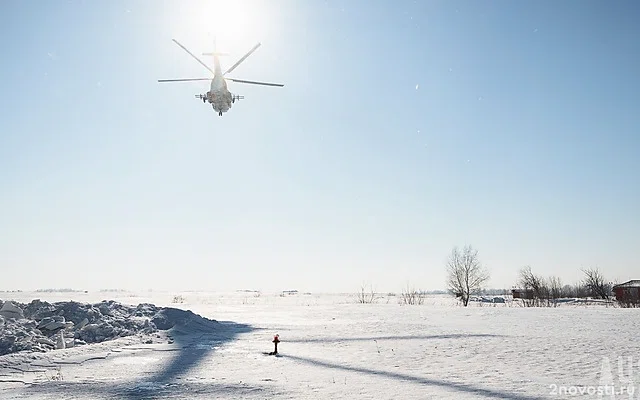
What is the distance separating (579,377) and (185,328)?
1273 cm

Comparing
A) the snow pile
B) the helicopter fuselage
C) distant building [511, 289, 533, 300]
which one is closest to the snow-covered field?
the snow pile

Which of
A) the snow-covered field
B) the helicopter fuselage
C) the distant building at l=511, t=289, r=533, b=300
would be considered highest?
the helicopter fuselage

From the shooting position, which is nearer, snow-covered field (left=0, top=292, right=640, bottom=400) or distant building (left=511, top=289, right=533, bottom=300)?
snow-covered field (left=0, top=292, right=640, bottom=400)

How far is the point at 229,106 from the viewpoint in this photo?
26953mm

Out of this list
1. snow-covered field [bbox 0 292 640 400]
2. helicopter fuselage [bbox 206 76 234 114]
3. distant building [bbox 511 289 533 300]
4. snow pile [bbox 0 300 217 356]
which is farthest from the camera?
distant building [bbox 511 289 533 300]

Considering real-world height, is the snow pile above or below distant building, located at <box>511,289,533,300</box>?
below

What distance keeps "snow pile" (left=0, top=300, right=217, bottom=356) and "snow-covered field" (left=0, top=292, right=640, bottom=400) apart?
125 centimetres

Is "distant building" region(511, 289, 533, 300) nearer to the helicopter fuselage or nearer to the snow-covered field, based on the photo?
the snow-covered field

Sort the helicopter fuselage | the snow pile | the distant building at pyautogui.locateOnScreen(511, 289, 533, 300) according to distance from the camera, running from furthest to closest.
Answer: the distant building at pyautogui.locateOnScreen(511, 289, 533, 300) < the helicopter fuselage < the snow pile

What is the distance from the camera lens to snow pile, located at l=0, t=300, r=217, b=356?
1272 cm

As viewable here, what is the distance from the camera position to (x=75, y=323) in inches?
620

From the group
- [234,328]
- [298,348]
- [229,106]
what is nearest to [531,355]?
[298,348]

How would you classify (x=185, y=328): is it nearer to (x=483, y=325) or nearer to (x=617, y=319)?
(x=483, y=325)

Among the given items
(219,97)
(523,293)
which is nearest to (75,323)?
(219,97)
